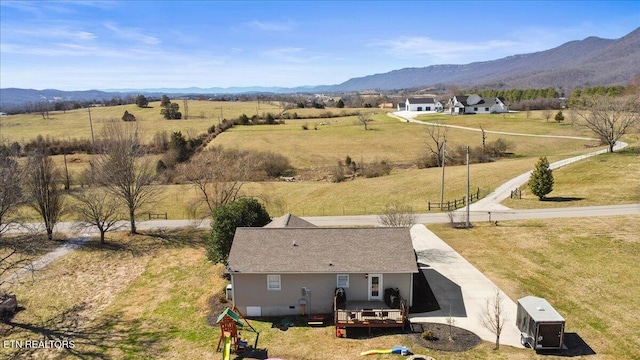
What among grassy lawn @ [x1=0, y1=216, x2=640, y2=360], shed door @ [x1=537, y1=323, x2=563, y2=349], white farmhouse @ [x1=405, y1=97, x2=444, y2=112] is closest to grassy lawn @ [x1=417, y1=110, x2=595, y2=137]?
white farmhouse @ [x1=405, y1=97, x2=444, y2=112]

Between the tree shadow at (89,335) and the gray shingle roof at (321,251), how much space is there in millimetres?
6287

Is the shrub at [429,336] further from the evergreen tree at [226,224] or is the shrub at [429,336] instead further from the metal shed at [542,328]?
the evergreen tree at [226,224]

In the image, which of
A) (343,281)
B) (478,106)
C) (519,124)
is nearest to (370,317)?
(343,281)

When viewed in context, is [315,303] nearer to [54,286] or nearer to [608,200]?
[54,286]

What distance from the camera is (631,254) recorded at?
30.1 metres

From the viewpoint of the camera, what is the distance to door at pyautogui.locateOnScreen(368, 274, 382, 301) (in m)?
24.3

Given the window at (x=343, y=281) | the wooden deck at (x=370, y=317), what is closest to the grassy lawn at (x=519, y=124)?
the window at (x=343, y=281)

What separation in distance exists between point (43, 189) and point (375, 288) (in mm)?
33169

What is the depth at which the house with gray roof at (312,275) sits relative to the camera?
24.1 metres

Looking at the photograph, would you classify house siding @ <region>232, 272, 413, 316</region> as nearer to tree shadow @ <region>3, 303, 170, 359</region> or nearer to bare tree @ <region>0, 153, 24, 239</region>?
tree shadow @ <region>3, 303, 170, 359</region>

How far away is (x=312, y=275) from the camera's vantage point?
24.3m

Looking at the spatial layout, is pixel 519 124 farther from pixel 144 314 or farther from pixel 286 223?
pixel 144 314

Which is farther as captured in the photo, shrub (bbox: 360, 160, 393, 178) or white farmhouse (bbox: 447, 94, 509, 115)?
white farmhouse (bbox: 447, 94, 509, 115)

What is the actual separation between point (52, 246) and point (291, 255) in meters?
26.2
